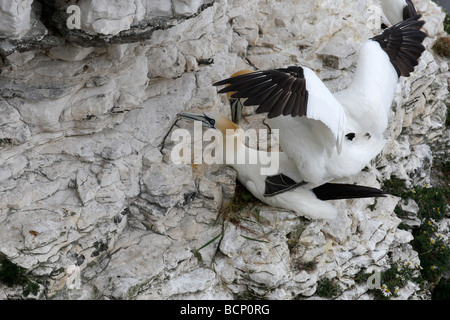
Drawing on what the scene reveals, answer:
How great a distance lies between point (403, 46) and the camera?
18.5 feet

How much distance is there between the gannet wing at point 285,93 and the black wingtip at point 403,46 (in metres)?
1.41

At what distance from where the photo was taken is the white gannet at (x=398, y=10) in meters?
6.40

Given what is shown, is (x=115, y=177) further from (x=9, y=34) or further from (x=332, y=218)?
(x=332, y=218)

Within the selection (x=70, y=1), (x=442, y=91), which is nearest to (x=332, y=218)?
(x=70, y=1)

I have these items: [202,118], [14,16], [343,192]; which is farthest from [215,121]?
[14,16]

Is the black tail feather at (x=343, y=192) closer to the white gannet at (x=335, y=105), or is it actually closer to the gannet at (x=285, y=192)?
the gannet at (x=285, y=192)

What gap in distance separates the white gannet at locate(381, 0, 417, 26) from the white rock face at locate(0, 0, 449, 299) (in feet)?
4.07

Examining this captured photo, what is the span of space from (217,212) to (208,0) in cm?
189

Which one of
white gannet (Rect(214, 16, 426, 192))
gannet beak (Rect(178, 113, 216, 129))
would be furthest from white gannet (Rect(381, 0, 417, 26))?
gannet beak (Rect(178, 113, 216, 129))

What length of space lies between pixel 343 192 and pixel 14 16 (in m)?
3.11

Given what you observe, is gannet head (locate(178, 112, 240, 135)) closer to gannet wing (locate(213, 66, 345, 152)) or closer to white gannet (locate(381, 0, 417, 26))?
gannet wing (locate(213, 66, 345, 152))

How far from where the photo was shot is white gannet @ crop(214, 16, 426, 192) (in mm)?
4418

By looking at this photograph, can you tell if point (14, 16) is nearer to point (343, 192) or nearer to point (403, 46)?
point (343, 192)

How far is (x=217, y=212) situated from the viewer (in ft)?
17.9
